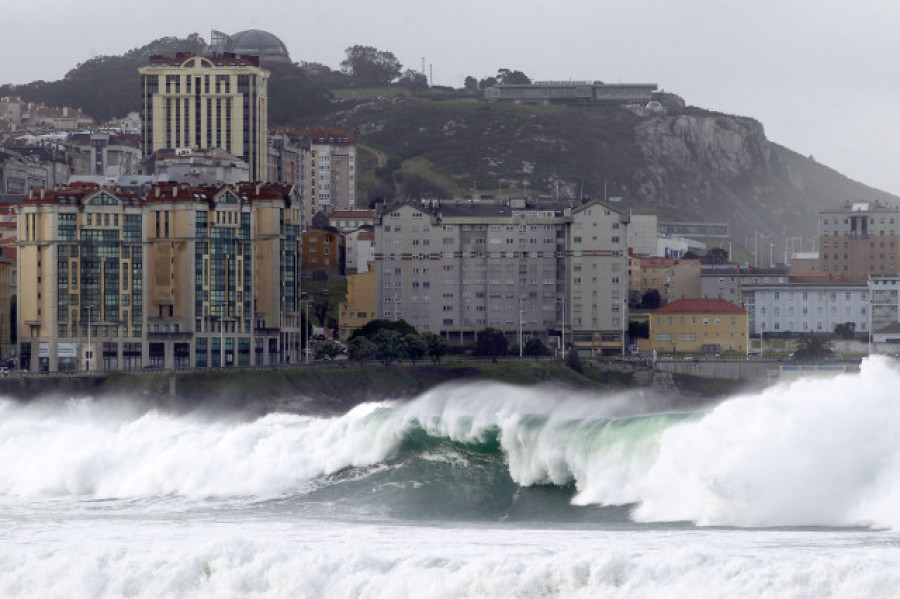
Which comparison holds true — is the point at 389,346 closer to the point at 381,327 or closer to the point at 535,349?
the point at 381,327

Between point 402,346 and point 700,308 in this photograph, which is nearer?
point 402,346

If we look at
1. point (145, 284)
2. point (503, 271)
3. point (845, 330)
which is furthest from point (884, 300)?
point (145, 284)

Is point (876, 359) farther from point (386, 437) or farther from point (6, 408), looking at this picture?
point (6, 408)

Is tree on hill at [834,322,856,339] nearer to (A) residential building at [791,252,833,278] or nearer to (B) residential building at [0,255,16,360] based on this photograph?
(A) residential building at [791,252,833,278]

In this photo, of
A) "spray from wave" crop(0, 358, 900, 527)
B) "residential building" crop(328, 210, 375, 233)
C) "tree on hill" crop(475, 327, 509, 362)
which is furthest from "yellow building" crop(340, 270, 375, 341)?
"spray from wave" crop(0, 358, 900, 527)

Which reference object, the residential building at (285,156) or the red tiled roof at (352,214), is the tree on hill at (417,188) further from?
the red tiled roof at (352,214)

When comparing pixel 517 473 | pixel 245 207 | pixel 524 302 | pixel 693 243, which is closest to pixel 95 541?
pixel 517 473
